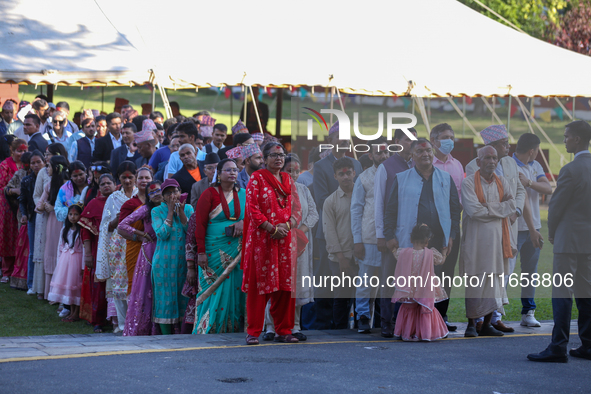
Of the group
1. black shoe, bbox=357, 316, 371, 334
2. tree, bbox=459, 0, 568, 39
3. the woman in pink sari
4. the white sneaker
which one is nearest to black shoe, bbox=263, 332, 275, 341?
black shoe, bbox=357, 316, 371, 334

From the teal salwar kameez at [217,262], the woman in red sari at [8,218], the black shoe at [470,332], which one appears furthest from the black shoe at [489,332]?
the woman in red sari at [8,218]

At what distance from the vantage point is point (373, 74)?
45.2 feet

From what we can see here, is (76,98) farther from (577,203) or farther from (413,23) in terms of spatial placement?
(577,203)

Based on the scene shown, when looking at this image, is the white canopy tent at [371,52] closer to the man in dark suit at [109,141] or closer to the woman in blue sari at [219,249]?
the man in dark suit at [109,141]

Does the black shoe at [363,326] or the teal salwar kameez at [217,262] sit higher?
the teal salwar kameez at [217,262]

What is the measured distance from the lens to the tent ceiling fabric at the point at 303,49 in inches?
507

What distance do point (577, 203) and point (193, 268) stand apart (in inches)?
141

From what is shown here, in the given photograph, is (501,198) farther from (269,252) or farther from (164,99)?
(164,99)

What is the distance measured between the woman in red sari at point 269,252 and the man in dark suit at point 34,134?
5.59 m

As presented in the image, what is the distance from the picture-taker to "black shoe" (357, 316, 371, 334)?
732 centimetres

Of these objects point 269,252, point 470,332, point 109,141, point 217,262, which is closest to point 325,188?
point 269,252

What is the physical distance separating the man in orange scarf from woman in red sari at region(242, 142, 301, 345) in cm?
174

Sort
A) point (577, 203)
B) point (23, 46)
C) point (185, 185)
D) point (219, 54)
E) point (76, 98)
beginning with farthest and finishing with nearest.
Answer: point (76, 98) < point (219, 54) < point (23, 46) < point (185, 185) < point (577, 203)

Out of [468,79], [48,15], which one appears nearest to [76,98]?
[48,15]
